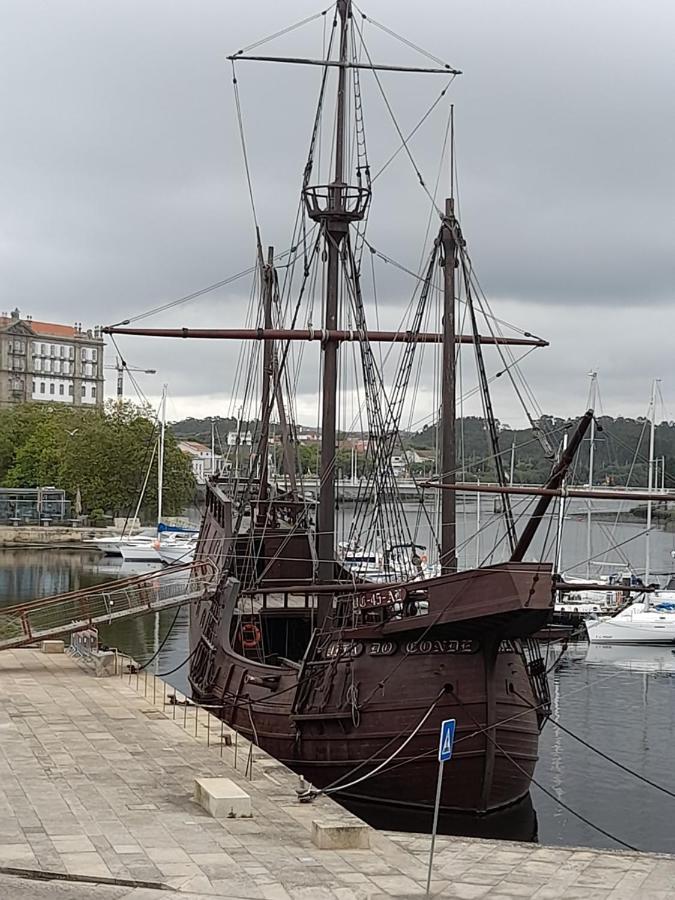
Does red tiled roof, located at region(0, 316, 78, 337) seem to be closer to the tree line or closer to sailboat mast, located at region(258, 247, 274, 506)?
the tree line

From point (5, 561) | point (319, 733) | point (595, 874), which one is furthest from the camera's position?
point (5, 561)

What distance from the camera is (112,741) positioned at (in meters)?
22.3

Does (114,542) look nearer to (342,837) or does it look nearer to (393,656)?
(393,656)

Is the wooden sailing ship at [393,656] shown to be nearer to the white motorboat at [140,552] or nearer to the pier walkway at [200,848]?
the pier walkway at [200,848]

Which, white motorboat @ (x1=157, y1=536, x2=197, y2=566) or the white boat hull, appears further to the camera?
the white boat hull

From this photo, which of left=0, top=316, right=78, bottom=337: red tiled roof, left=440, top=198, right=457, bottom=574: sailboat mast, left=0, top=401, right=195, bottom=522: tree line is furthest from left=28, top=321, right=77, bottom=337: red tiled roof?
left=440, top=198, right=457, bottom=574: sailboat mast

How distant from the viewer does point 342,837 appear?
16.2 meters

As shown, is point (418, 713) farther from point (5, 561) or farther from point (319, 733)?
point (5, 561)

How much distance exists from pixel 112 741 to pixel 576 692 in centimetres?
2326

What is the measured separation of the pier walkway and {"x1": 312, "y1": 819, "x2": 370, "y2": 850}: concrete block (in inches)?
4.4

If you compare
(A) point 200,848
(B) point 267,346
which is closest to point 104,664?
(B) point 267,346

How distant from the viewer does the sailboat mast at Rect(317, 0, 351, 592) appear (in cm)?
3003

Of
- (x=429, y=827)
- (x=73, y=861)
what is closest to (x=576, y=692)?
(x=429, y=827)

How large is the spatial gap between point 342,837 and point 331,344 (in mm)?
17024
